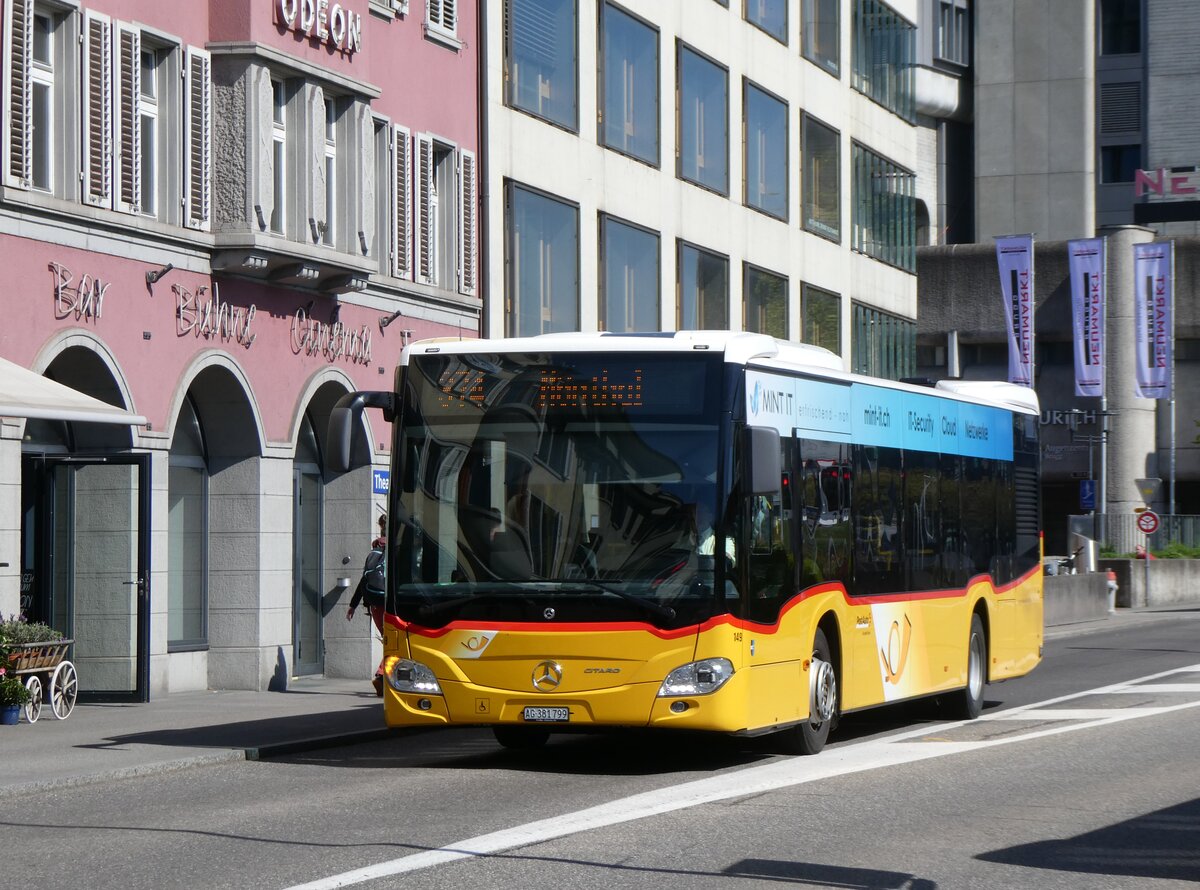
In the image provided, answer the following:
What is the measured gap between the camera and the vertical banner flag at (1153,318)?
63312mm

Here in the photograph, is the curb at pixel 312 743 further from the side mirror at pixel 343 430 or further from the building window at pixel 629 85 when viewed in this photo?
the building window at pixel 629 85

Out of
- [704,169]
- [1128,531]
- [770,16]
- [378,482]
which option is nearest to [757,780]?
[378,482]

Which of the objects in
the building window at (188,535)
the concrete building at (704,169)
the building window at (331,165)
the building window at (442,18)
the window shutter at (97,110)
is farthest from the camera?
the concrete building at (704,169)

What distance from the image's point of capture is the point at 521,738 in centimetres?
1619

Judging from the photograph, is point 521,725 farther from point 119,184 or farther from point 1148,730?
point 119,184

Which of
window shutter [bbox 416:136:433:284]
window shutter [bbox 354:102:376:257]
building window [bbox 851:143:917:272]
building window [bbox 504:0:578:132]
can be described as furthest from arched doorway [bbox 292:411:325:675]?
building window [bbox 851:143:917:272]

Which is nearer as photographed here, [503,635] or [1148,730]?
[503,635]

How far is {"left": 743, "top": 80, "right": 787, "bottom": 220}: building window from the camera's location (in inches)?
1497

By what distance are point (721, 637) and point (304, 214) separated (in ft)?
36.3

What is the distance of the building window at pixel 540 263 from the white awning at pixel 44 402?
36.9ft

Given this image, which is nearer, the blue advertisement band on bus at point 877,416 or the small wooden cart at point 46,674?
the blue advertisement band on bus at point 877,416

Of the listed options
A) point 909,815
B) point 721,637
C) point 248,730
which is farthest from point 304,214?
point 909,815

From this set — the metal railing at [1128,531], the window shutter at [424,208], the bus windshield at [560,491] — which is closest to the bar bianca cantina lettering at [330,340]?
the window shutter at [424,208]

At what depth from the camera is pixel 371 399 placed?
14102mm
